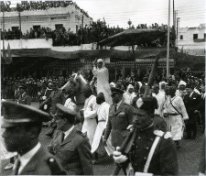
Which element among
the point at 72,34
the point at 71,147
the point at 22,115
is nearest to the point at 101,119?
the point at 71,147

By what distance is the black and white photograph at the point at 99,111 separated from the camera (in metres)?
3.52

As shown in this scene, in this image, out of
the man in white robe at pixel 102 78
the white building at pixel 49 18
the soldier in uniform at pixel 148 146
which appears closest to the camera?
the soldier in uniform at pixel 148 146

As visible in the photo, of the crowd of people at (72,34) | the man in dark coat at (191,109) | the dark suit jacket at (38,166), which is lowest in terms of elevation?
the man in dark coat at (191,109)

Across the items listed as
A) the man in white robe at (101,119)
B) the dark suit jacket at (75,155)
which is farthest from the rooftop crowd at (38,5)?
the dark suit jacket at (75,155)

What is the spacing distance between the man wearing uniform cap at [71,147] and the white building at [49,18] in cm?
3090

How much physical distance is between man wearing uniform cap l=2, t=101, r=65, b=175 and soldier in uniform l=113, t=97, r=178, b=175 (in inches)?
44.5

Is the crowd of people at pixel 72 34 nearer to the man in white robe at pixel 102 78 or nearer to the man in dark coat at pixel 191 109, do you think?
the man in dark coat at pixel 191 109

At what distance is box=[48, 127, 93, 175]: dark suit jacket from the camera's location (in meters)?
4.68

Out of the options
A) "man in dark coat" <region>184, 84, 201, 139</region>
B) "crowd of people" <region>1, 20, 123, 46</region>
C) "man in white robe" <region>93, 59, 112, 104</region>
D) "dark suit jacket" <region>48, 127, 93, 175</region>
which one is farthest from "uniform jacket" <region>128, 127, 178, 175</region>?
"crowd of people" <region>1, 20, 123, 46</region>

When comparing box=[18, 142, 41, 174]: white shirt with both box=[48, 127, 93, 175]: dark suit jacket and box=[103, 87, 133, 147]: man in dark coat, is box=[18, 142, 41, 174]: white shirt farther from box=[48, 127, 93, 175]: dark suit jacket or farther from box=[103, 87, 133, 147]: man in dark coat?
box=[103, 87, 133, 147]: man in dark coat

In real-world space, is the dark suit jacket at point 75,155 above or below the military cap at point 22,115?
below

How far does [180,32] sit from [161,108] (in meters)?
41.8

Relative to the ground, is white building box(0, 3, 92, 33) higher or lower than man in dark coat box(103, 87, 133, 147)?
higher

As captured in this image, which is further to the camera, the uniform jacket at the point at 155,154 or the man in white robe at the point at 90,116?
the man in white robe at the point at 90,116
